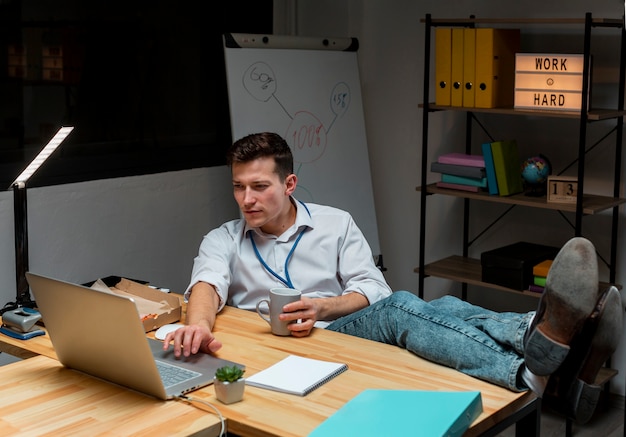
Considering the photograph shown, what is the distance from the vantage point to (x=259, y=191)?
2402 mm

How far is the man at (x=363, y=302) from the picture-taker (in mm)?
1602

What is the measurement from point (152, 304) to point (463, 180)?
182 cm

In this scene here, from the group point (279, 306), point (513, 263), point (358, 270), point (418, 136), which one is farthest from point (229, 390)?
point (418, 136)

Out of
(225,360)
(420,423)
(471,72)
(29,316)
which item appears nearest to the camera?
(420,423)

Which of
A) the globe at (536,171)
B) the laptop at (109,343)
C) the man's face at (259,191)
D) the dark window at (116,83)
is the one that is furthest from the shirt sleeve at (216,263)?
the globe at (536,171)

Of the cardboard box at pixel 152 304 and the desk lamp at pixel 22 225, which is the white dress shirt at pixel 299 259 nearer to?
the cardboard box at pixel 152 304

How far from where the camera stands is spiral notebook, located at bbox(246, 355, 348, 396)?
169 centimetres

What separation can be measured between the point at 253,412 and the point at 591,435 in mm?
2179

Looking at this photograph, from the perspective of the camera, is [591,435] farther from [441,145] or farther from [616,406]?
[441,145]

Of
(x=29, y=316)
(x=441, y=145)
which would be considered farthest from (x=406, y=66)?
(x=29, y=316)

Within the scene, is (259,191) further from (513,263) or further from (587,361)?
(513,263)

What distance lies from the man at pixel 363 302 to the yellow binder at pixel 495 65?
122 centimetres

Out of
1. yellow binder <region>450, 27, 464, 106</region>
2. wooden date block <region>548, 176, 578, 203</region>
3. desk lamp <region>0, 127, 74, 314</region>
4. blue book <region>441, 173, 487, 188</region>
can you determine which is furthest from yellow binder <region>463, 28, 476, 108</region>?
desk lamp <region>0, 127, 74, 314</region>

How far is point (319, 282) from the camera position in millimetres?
2480
